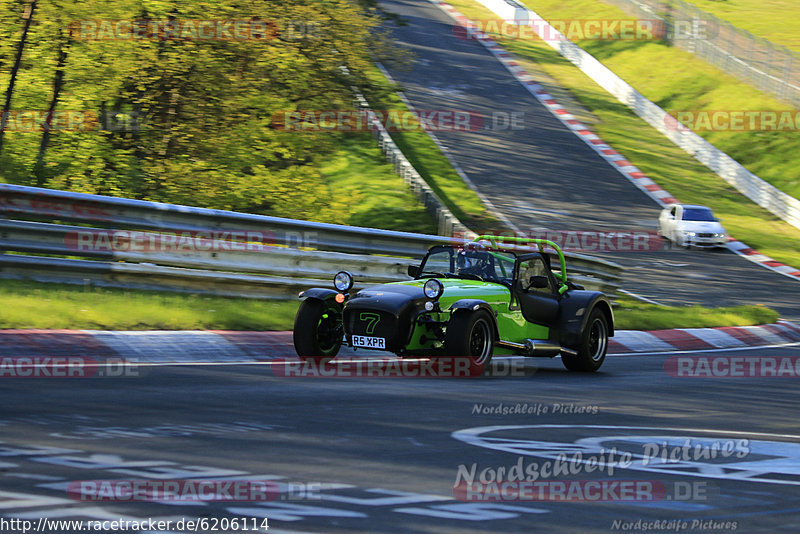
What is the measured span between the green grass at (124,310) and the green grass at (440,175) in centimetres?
1094

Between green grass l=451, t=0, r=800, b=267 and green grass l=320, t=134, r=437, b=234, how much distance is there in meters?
10.2

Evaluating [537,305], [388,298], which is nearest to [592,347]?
[537,305]

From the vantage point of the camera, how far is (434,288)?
32.9 feet

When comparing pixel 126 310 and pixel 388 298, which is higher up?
pixel 388 298


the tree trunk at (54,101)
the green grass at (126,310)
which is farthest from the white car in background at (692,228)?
the green grass at (126,310)

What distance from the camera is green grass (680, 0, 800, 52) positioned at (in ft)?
191

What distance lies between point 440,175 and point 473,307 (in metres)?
22.8

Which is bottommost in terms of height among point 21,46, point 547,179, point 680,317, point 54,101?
point 680,317

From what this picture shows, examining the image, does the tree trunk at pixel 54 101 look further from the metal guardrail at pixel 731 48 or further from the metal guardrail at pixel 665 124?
the metal guardrail at pixel 731 48

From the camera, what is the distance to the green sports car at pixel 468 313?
32.8 feet

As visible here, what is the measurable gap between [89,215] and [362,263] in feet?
11.8

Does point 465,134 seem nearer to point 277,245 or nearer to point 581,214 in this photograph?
point 581,214

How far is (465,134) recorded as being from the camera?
1521 inches

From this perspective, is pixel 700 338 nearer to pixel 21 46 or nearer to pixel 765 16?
pixel 21 46
